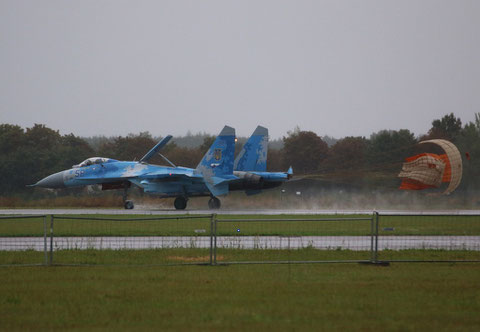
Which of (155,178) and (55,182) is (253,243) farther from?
(55,182)

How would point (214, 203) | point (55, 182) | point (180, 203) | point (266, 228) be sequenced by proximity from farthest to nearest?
1. point (55, 182)
2. point (214, 203)
3. point (180, 203)
4. point (266, 228)

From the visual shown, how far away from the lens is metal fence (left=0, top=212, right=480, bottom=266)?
1470 centimetres

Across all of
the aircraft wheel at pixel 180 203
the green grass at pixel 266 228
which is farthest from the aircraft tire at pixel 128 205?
the green grass at pixel 266 228

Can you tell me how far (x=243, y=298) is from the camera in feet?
33.6

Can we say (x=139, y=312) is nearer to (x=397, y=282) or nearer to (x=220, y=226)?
(x=397, y=282)

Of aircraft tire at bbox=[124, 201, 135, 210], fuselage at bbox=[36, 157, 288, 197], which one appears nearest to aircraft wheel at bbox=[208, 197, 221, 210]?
fuselage at bbox=[36, 157, 288, 197]

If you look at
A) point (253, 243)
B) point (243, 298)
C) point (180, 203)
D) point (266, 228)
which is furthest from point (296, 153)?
point (243, 298)

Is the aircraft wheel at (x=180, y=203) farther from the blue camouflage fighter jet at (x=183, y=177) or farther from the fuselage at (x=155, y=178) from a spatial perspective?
the fuselage at (x=155, y=178)

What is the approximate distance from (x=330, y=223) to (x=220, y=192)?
51.8 feet

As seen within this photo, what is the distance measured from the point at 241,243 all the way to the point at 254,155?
71.2 feet

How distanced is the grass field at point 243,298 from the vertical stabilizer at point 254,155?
26411mm

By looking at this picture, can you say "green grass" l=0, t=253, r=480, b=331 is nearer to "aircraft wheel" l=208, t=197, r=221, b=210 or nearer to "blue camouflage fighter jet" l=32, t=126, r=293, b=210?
"blue camouflage fighter jet" l=32, t=126, r=293, b=210

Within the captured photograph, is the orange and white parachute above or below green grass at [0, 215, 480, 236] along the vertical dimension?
above

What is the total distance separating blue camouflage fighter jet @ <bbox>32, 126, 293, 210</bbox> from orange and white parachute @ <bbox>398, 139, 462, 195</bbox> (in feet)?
22.4
